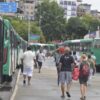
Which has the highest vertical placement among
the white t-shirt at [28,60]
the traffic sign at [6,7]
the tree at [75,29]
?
the traffic sign at [6,7]

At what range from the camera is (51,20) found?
5236 inches

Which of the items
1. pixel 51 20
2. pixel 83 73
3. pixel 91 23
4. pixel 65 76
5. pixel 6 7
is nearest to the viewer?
pixel 83 73

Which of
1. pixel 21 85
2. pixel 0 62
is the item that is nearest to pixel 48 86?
pixel 21 85

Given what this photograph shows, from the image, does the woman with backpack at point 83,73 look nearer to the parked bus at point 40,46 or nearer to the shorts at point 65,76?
the shorts at point 65,76

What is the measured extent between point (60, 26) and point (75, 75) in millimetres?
113131

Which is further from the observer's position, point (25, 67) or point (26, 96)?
point (25, 67)

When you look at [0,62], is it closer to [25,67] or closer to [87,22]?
[25,67]

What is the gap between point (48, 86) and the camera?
85.9ft

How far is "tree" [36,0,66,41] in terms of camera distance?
435 ft

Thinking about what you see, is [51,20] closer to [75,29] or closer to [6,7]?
[75,29]

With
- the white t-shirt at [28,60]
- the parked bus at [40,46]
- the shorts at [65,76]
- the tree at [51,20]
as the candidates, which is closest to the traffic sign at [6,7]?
the parked bus at [40,46]

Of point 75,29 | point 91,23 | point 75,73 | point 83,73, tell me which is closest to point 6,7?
point 75,73

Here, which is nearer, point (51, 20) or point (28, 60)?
point (28, 60)

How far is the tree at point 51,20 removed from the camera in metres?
133
